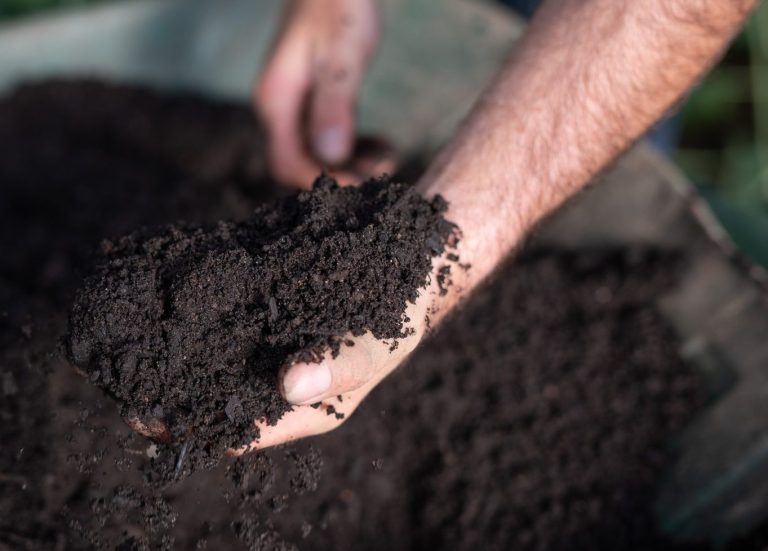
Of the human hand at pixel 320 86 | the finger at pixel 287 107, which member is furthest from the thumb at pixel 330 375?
the finger at pixel 287 107

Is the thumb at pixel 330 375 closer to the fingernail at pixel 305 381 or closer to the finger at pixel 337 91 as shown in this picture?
the fingernail at pixel 305 381

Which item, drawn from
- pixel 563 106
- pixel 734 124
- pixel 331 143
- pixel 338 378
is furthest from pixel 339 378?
pixel 734 124

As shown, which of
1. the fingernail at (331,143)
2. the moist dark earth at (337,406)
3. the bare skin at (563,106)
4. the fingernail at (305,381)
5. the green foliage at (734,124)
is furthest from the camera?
the green foliage at (734,124)

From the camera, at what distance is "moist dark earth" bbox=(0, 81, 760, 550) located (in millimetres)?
A: 815

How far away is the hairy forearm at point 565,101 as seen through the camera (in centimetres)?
97

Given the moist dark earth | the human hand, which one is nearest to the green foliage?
the moist dark earth

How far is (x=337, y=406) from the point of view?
0.82m

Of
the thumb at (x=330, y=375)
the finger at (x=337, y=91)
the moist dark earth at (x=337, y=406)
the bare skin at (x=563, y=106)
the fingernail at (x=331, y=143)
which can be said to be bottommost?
the moist dark earth at (x=337, y=406)

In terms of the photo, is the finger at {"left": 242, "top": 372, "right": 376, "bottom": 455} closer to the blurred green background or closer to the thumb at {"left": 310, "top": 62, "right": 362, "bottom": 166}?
the thumb at {"left": 310, "top": 62, "right": 362, "bottom": 166}

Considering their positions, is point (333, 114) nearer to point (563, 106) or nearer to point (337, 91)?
point (337, 91)

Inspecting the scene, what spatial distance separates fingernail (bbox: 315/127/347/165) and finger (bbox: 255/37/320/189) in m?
0.13

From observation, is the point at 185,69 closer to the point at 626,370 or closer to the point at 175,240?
the point at 175,240

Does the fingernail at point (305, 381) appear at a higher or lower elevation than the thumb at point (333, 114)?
higher

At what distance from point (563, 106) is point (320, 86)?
2.00 feet
